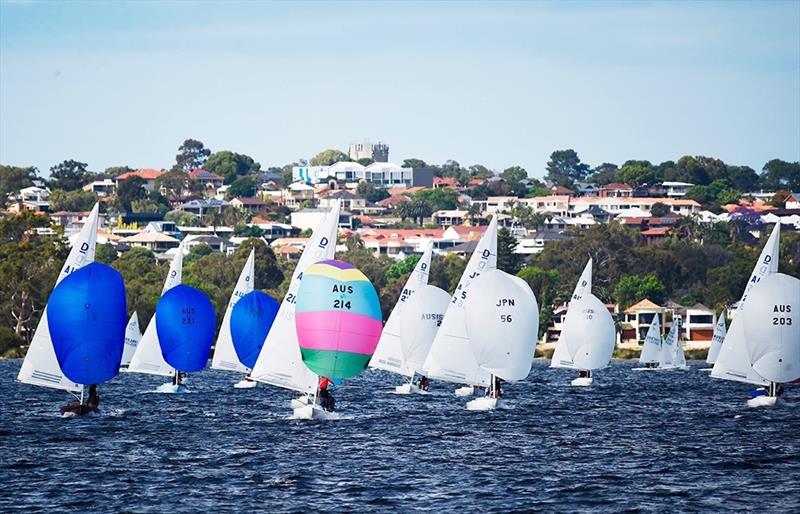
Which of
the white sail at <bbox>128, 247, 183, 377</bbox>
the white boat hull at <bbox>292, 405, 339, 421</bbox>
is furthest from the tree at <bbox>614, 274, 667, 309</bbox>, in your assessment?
the white boat hull at <bbox>292, 405, 339, 421</bbox>

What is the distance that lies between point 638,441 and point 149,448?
17.3m

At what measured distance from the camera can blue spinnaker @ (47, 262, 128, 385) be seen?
190 feet

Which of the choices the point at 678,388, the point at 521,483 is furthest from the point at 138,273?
the point at 521,483

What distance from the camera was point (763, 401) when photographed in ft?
238

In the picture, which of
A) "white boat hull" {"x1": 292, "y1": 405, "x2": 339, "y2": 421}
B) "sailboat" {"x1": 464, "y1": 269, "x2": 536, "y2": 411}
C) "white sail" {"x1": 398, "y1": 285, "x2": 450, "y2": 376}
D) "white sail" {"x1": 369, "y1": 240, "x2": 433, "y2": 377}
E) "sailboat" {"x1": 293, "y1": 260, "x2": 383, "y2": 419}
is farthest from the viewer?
"white sail" {"x1": 369, "y1": 240, "x2": 433, "y2": 377}

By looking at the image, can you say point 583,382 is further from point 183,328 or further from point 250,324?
point 183,328

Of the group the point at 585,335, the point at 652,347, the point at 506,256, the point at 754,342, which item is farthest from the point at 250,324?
the point at 506,256

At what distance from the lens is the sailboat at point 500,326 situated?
6556 cm

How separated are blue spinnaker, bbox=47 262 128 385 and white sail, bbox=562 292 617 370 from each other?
4020cm

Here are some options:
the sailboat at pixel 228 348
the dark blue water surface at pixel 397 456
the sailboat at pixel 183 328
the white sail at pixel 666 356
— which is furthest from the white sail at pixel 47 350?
the white sail at pixel 666 356

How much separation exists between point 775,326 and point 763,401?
583 centimetres

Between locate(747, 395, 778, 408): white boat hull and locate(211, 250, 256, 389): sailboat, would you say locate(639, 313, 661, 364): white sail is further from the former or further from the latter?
locate(747, 395, 778, 408): white boat hull

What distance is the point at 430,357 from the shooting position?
6906 centimetres

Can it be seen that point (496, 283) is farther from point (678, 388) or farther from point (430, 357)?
point (678, 388)
